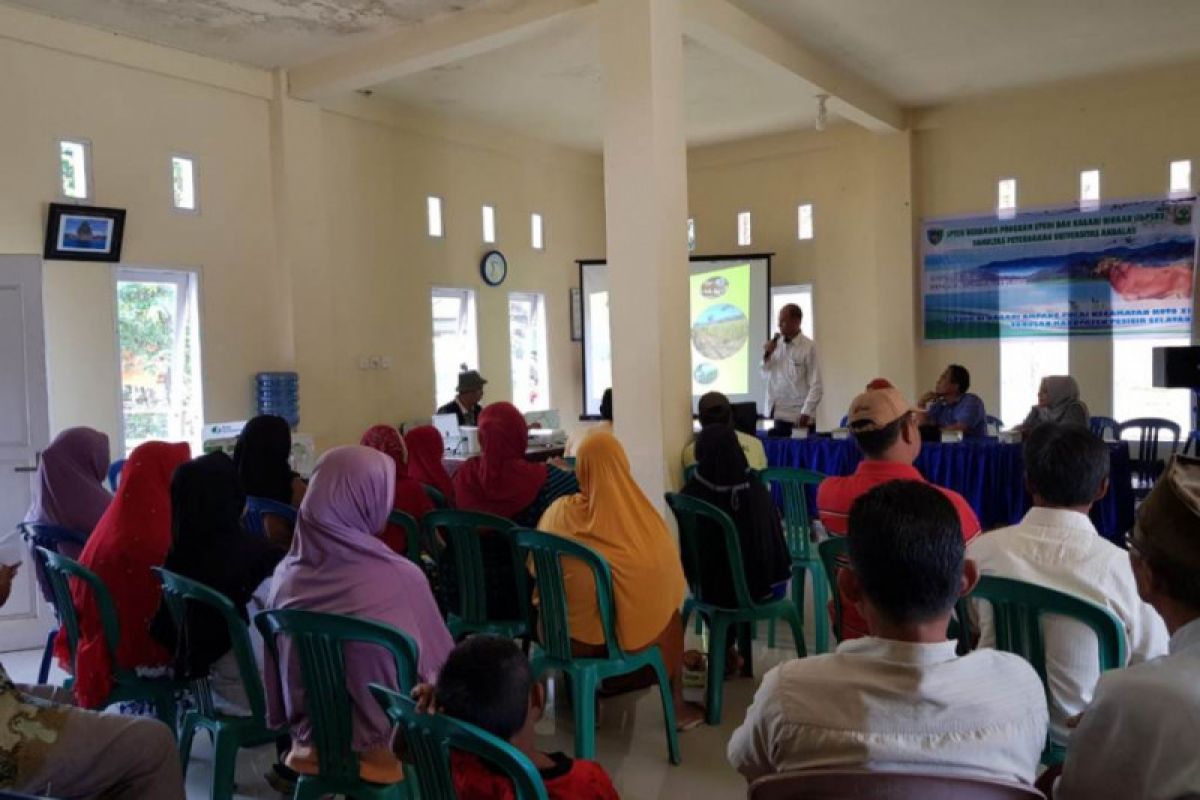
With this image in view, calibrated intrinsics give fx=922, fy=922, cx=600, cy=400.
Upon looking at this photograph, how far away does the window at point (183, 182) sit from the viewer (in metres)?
5.84

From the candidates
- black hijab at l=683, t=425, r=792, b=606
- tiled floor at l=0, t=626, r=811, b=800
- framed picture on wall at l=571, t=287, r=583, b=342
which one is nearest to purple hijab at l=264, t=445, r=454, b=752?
tiled floor at l=0, t=626, r=811, b=800

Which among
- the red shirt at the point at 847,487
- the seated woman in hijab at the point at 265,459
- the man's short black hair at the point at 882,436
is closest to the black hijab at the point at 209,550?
the seated woman in hijab at the point at 265,459

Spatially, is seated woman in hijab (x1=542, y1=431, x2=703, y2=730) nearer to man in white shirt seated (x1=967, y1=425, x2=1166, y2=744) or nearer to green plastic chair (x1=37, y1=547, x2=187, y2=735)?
man in white shirt seated (x1=967, y1=425, x2=1166, y2=744)

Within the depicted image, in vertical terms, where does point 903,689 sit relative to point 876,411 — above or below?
below

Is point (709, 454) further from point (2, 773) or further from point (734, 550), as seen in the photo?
point (2, 773)

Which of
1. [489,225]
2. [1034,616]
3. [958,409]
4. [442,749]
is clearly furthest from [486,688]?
[489,225]

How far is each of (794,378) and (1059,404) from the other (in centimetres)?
174

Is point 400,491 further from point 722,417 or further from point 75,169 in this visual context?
point 75,169

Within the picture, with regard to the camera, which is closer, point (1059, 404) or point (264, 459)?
point (264, 459)

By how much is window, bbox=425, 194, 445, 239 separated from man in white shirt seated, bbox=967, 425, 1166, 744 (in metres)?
6.29

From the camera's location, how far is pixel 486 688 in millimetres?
1494

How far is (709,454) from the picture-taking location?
332 centimetres

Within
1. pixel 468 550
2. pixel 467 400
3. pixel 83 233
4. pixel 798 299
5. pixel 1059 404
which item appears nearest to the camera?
pixel 468 550

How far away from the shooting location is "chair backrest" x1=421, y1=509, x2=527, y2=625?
3.04 meters
